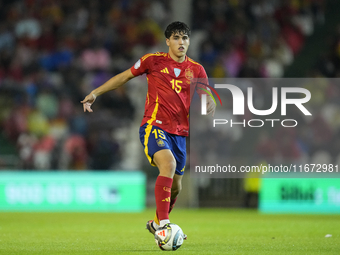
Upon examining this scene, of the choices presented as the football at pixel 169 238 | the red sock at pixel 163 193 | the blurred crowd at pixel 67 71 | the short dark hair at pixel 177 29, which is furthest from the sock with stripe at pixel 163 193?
the blurred crowd at pixel 67 71

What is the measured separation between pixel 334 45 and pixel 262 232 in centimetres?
874

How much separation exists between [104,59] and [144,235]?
8974 mm

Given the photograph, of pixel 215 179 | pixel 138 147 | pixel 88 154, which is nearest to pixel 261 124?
pixel 215 179

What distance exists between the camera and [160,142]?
6.05m

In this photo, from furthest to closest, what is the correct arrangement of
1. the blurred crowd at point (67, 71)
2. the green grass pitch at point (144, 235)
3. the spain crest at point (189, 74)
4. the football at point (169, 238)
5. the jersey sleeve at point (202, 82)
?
1. the blurred crowd at point (67, 71)
2. the jersey sleeve at point (202, 82)
3. the spain crest at point (189, 74)
4. the green grass pitch at point (144, 235)
5. the football at point (169, 238)

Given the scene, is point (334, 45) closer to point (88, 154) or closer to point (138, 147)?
point (138, 147)

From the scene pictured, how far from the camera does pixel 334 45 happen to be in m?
15.4

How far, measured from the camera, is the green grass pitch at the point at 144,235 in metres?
5.85

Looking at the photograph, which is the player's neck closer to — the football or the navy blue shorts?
the navy blue shorts

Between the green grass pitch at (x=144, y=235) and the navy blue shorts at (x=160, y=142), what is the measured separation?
90cm

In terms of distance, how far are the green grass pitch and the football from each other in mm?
89

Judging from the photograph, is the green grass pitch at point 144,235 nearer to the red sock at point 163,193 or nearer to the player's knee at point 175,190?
the red sock at point 163,193

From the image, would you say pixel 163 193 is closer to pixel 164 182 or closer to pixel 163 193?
pixel 163 193

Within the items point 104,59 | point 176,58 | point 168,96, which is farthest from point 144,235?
point 104,59
